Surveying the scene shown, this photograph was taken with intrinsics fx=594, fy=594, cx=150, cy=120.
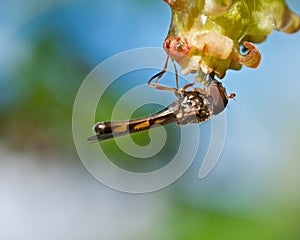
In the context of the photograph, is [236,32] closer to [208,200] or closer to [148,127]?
[148,127]

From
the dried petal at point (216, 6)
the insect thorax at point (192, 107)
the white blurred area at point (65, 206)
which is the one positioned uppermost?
the white blurred area at point (65, 206)

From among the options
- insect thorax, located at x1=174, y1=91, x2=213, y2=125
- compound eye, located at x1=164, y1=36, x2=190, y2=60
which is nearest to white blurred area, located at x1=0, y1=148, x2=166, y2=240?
insect thorax, located at x1=174, y1=91, x2=213, y2=125

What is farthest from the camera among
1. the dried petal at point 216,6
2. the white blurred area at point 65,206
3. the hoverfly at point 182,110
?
the white blurred area at point 65,206

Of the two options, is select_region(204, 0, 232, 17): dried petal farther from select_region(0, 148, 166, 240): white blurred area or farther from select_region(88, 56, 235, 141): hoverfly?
select_region(0, 148, 166, 240): white blurred area

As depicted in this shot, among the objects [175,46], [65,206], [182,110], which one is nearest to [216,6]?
[175,46]

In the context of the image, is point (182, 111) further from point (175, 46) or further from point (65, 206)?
point (65, 206)

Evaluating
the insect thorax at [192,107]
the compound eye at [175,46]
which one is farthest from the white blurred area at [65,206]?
the compound eye at [175,46]

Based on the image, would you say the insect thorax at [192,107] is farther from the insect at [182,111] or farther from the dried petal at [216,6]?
the dried petal at [216,6]

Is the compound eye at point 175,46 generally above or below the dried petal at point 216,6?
above

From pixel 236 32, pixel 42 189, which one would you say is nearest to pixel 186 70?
pixel 236 32
